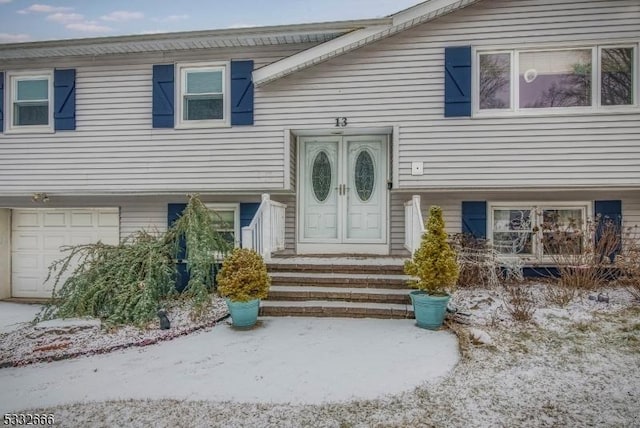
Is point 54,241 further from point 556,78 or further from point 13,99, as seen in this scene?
point 556,78

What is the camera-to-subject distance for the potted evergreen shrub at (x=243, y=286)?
466 cm

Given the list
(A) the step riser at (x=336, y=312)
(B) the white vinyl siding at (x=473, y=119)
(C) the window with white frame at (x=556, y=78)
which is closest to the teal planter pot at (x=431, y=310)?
(A) the step riser at (x=336, y=312)

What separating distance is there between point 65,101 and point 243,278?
219 inches

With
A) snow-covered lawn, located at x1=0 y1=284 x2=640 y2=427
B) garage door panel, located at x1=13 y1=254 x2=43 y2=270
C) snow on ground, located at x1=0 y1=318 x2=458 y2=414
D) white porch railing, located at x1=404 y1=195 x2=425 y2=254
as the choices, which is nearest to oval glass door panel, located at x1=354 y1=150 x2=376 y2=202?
white porch railing, located at x1=404 y1=195 x2=425 y2=254

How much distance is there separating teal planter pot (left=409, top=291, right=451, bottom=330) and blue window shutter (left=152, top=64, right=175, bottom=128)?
5.44 m

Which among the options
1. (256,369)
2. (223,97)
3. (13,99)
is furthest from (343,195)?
(13,99)

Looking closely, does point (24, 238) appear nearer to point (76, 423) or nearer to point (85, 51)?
point (85, 51)

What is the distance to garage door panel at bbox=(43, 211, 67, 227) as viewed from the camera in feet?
27.2

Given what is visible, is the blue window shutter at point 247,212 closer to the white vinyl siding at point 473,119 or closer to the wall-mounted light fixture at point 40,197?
the white vinyl siding at point 473,119

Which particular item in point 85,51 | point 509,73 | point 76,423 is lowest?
point 76,423

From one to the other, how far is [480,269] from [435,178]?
171 centimetres

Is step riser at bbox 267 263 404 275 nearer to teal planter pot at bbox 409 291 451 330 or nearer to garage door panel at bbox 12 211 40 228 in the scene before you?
teal planter pot at bbox 409 291 451 330

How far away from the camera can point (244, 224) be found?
739cm

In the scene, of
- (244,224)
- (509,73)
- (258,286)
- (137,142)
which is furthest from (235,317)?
(509,73)
